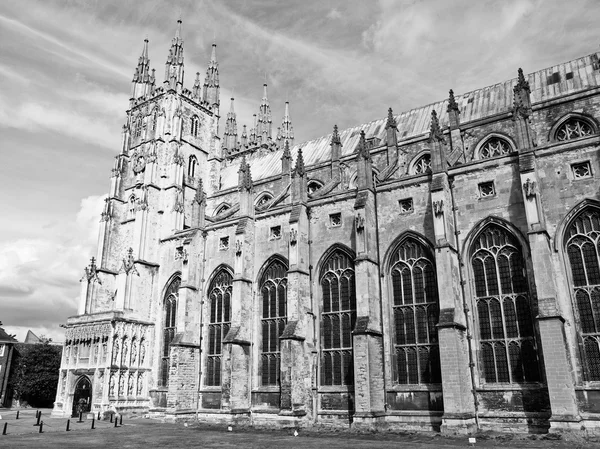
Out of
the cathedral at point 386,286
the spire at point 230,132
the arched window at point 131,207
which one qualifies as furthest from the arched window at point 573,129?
the spire at point 230,132

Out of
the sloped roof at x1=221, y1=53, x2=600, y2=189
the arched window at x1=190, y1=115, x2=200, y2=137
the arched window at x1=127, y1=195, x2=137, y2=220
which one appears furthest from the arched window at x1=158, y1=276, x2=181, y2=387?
the arched window at x1=190, y1=115, x2=200, y2=137

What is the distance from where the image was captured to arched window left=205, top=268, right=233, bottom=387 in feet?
105

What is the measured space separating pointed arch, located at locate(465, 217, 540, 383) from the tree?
48.9m

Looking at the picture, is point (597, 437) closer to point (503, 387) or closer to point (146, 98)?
point (503, 387)

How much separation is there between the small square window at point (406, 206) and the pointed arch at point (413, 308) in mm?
1237

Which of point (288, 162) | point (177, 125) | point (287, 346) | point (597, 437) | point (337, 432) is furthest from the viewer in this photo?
point (177, 125)

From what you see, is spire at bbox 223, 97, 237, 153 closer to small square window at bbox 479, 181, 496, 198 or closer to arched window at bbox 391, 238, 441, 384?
arched window at bbox 391, 238, 441, 384

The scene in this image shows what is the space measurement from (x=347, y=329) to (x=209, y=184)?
26.1 meters

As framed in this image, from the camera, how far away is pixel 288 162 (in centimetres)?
3981

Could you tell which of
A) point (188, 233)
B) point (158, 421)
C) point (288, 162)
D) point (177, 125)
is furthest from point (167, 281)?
point (177, 125)

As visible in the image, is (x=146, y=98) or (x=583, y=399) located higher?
(x=146, y=98)

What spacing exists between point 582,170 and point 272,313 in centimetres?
1800

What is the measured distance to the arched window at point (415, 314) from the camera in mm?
24125

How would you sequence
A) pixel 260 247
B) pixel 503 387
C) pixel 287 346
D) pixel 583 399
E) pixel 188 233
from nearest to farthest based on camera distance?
1. pixel 583 399
2. pixel 503 387
3. pixel 287 346
4. pixel 260 247
5. pixel 188 233
